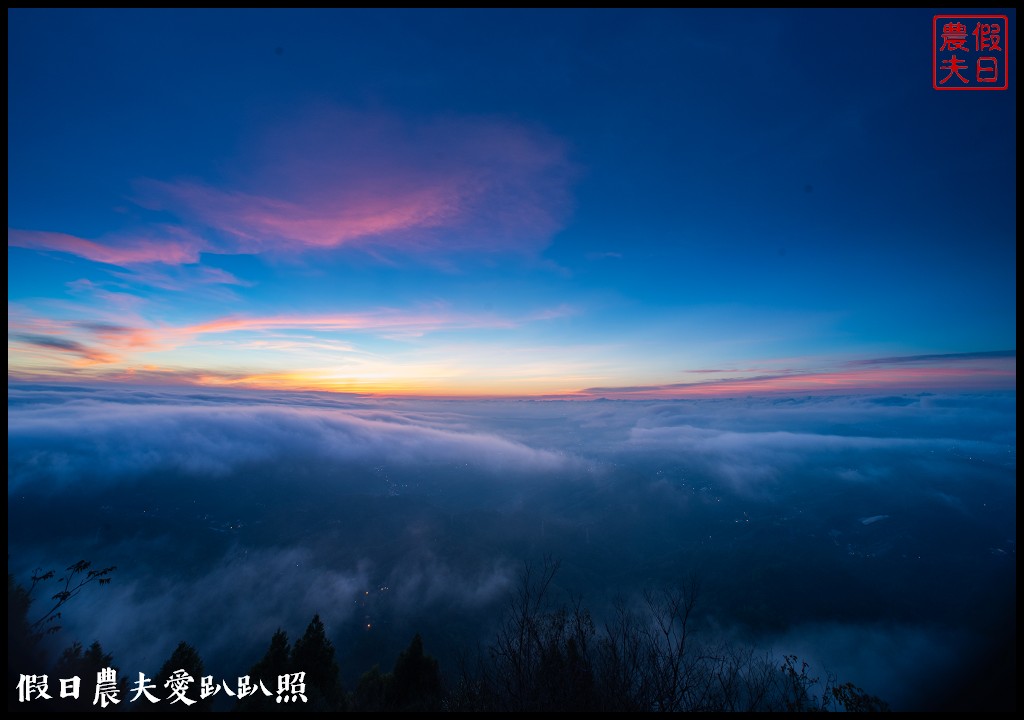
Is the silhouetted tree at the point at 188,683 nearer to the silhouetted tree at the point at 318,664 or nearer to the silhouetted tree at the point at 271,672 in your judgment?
the silhouetted tree at the point at 271,672

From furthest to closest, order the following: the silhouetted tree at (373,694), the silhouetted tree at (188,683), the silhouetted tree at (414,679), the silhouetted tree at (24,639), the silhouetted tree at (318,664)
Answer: the silhouetted tree at (414,679) → the silhouetted tree at (318,664) → the silhouetted tree at (373,694) → the silhouetted tree at (188,683) → the silhouetted tree at (24,639)

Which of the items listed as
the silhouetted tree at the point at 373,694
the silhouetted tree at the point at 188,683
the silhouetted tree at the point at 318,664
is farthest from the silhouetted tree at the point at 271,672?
the silhouetted tree at the point at 373,694

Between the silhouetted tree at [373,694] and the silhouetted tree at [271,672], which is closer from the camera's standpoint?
the silhouetted tree at [271,672]

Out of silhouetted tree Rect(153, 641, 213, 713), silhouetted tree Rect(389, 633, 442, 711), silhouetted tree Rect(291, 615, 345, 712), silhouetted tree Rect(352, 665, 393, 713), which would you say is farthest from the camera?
silhouetted tree Rect(389, 633, 442, 711)

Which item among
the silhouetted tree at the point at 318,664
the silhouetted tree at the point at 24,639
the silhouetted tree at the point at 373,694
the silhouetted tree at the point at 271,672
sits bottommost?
the silhouetted tree at the point at 373,694

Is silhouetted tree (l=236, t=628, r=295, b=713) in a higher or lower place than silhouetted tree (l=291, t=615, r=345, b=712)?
higher

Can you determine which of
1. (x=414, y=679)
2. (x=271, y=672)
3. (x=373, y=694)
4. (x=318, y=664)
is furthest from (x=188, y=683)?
(x=414, y=679)

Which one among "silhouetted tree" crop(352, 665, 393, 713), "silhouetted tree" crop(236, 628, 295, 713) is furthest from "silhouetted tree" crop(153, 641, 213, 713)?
"silhouetted tree" crop(352, 665, 393, 713)

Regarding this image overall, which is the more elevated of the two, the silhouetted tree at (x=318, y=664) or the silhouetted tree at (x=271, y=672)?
the silhouetted tree at (x=271, y=672)

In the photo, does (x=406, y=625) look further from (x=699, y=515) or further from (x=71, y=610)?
(x=699, y=515)

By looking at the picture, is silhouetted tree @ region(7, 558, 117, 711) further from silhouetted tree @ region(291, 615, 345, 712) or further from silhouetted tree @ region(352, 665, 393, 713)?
silhouetted tree @ region(352, 665, 393, 713)

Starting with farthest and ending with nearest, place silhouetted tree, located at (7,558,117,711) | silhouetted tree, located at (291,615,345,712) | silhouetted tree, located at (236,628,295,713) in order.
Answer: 1. silhouetted tree, located at (291,615,345,712)
2. silhouetted tree, located at (236,628,295,713)
3. silhouetted tree, located at (7,558,117,711)

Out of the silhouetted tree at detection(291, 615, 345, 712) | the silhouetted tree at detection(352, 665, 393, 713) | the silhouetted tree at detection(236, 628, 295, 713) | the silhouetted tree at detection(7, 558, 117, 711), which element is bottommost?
the silhouetted tree at detection(352, 665, 393, 713)

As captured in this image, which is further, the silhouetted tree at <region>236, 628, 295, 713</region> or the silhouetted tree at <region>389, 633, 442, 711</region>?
the silhouetted tree at <region>389, 633, 442, 711</region>
